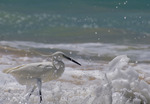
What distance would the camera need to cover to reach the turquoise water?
1705 centimetres

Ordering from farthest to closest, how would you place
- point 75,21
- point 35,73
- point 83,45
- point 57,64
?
point 75,21
point 83,45
point 57,64
point 35,73

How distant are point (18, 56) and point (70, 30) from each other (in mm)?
9140

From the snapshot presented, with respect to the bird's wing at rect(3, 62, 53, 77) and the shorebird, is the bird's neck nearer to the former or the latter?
the shorebird

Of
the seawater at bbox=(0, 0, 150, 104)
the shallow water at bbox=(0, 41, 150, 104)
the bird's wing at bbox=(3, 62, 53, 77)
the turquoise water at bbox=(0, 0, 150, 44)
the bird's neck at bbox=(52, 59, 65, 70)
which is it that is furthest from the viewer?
the turquoise water at bbox=(0, 0, 150, 44)

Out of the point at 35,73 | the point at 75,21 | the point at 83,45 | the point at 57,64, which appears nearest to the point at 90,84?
the point at 57,64

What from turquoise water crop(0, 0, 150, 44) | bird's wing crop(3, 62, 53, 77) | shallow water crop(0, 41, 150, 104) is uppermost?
bird's wing crop(3, 62, 53, 77)

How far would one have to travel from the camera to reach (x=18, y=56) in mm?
10750

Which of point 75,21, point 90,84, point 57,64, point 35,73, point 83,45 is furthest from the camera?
point 75,21

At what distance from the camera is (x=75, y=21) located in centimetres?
2297

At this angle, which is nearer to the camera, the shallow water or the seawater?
the shallow water

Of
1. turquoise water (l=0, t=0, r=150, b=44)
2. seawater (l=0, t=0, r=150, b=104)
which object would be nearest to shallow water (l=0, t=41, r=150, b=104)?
seawater (l=0, t=0, r=150, b=104)

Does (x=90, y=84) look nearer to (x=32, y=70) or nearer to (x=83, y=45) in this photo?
(x=32, y=70)

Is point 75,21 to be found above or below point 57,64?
below

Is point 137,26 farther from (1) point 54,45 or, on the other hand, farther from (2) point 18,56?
(2) point 18,56
